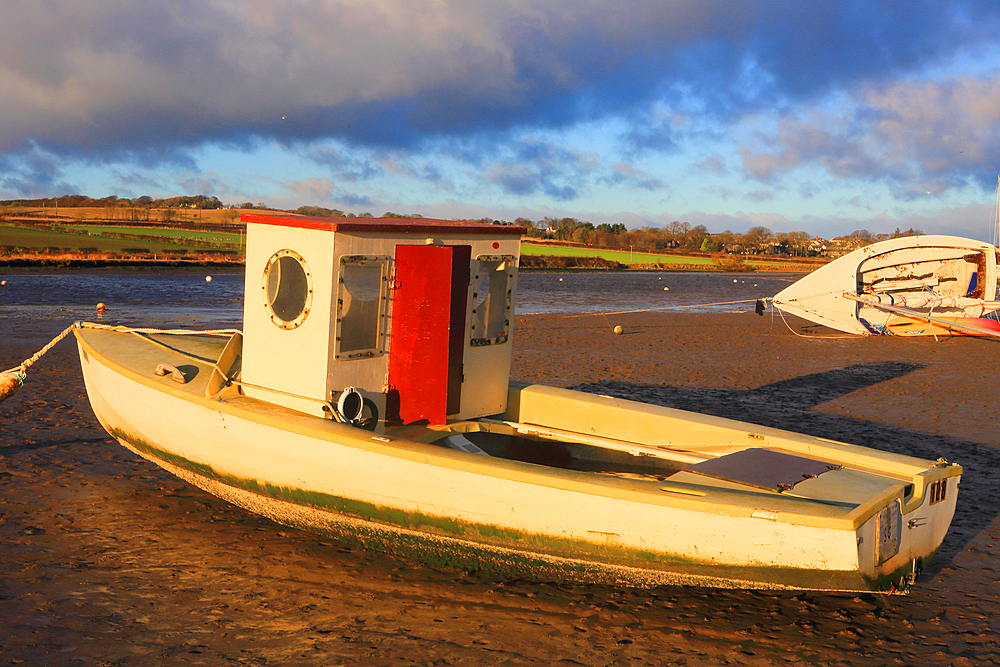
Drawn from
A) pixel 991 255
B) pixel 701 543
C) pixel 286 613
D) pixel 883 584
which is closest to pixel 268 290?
pixel 286 613

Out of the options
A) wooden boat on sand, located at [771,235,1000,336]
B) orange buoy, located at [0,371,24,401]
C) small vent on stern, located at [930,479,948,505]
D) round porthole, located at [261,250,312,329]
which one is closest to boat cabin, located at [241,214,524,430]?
round porthole, located at [261,250,312,329]

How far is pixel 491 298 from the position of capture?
7355 mm

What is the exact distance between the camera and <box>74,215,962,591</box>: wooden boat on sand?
4.91 m

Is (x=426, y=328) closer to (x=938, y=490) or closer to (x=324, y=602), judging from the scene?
(x=324, y=602)

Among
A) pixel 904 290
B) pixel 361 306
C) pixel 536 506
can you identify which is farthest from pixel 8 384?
pixel 904 290

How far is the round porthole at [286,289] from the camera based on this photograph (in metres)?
6.50

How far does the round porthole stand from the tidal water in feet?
42.1

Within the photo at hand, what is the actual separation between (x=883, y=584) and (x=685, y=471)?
1419 mm

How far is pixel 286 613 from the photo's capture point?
16.9 feet

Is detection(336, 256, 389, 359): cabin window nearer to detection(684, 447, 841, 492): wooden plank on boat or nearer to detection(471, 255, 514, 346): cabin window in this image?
detection(471, 255, 514, 346): cabin window

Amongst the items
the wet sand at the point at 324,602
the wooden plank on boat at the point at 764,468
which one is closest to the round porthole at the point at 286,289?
the wet sand at the point at 324,602

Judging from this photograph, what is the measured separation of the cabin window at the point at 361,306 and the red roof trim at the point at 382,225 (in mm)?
259

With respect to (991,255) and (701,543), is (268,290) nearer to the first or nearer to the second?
(701,543)

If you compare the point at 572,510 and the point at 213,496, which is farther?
the point at 213,496
